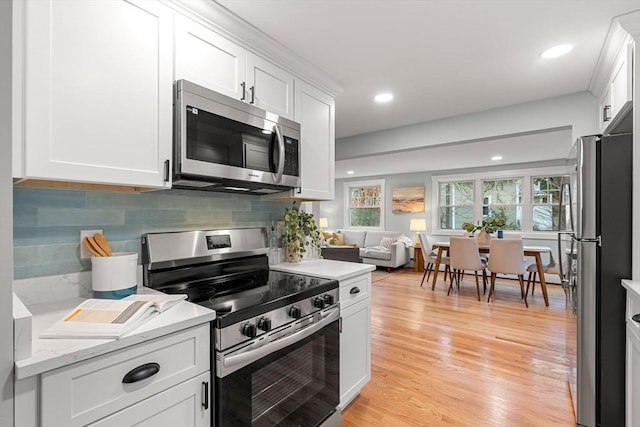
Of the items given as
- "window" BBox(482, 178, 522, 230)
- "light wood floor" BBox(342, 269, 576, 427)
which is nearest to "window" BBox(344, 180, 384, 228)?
"window" BBox(482, 178, 522, 230)

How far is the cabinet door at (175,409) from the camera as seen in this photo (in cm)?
97

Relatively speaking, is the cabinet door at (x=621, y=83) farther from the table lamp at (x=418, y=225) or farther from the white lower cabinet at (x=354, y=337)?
the table lamp at (x=418, y=225)

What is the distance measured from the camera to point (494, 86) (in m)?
2.49

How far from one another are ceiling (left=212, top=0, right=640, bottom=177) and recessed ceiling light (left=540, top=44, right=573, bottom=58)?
4cm

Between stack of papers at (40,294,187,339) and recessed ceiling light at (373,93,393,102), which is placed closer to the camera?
stack of papers at (40,294,187,339)

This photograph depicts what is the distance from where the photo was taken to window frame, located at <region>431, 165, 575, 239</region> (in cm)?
618

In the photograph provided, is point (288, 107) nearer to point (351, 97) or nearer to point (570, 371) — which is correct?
point (351, 97)

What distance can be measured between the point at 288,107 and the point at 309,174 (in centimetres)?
46

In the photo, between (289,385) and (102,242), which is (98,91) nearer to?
(102,242)

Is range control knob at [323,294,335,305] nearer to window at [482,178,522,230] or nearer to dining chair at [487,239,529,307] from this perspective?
dining chair at [487,239,529,307]

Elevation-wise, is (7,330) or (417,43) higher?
(417,43)

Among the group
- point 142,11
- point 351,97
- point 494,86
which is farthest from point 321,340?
point 494,86

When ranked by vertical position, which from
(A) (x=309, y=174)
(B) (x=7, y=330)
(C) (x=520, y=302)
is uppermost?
(A) (x=309, y=174)

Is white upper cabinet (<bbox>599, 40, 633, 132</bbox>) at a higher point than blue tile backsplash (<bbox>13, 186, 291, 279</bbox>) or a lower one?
higher
